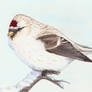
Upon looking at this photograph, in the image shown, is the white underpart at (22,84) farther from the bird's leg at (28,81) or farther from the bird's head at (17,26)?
the bird's head at (17,26)

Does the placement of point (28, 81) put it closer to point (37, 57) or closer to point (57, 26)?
point (37, 57)

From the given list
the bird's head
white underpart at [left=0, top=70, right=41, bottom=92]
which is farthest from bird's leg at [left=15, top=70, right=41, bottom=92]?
the bird's head

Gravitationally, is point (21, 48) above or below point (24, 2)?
below

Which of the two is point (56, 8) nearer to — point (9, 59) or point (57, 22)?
point (57, 22)

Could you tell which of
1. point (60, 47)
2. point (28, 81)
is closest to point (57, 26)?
point (60, 47)

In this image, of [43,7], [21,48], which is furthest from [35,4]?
[21,48]

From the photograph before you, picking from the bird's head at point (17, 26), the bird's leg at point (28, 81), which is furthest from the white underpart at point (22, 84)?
the bird's head at point (17, 26)
